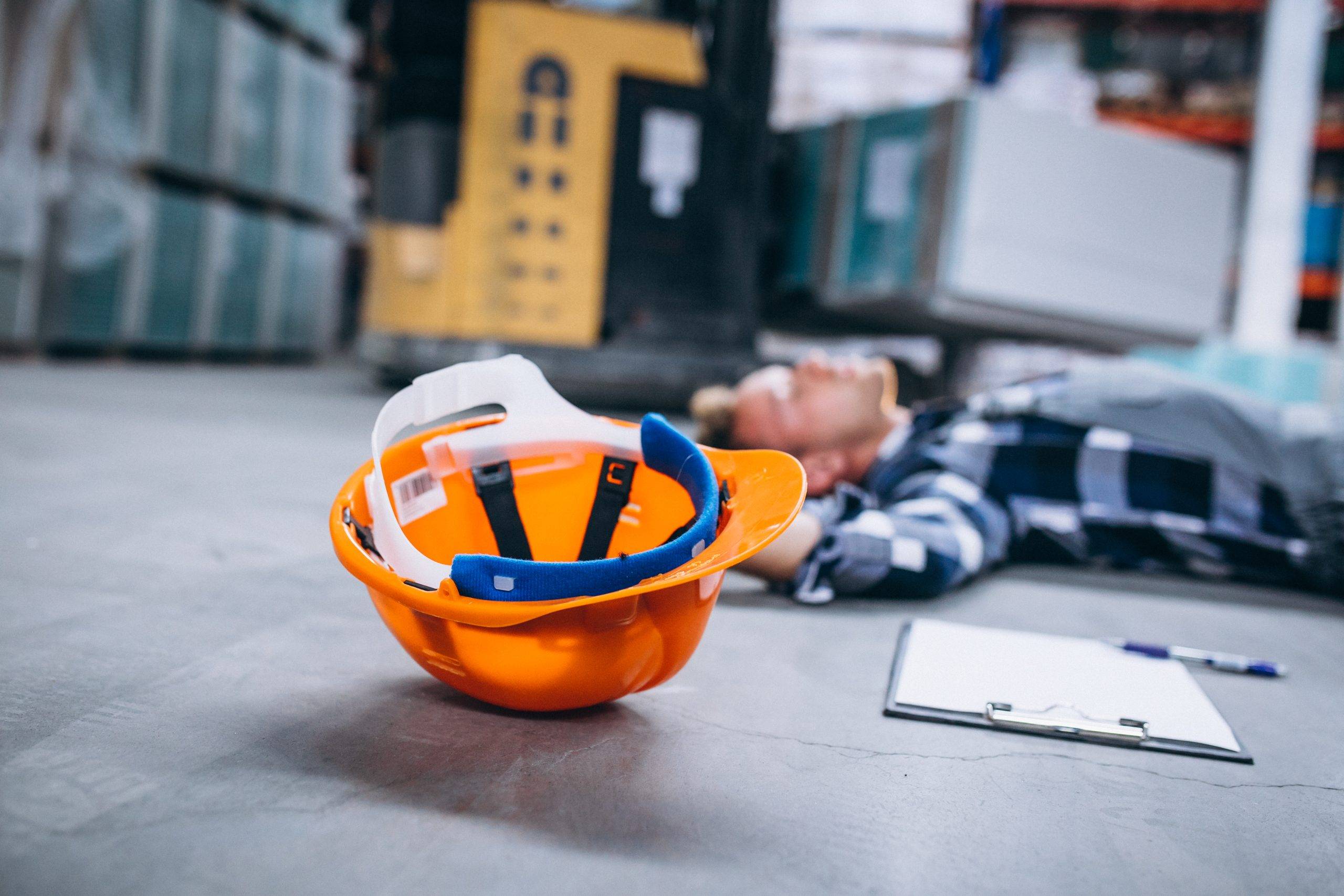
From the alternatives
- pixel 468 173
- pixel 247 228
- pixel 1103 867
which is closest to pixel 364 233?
pixel 247 228

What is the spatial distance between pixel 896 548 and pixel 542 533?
1.97 feet

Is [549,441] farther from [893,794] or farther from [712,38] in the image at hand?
[712,38]

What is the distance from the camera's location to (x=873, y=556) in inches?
50.4

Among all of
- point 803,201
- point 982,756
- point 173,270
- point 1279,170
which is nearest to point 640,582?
point 982,756

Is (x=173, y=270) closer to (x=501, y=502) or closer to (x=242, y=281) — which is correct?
(x=242, y=281)

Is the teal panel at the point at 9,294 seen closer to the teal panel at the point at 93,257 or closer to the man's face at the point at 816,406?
the teal panel at the point at 93,257

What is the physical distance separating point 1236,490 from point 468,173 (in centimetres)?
313

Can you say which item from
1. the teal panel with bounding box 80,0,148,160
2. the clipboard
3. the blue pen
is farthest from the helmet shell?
the teal panel with bounding box 80,0,148,160

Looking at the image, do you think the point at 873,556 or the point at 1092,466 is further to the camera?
the point at 1092,466

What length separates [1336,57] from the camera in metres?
5.69

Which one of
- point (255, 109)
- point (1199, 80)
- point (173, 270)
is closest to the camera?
point (173, 270)

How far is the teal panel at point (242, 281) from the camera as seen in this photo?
17.0 feet

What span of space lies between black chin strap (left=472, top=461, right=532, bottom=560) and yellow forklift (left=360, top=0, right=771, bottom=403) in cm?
294

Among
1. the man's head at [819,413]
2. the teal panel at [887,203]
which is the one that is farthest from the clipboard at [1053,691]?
the teal panel at [887,203]
